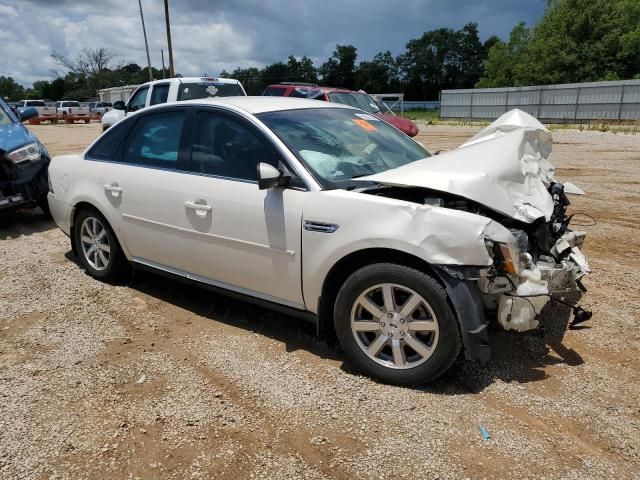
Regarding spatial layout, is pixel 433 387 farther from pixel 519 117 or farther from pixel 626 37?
pixel 626 37

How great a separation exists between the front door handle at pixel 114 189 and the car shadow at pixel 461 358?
957 millimetres

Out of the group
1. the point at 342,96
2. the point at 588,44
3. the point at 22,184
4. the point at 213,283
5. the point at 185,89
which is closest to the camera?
the point at 213,283

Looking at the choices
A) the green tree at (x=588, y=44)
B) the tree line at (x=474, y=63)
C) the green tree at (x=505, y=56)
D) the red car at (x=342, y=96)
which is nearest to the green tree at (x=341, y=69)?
the tree line at (x=474, y=63)

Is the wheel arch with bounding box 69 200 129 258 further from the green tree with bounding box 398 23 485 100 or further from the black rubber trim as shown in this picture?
the green tree with bounding box 398 23 485 100

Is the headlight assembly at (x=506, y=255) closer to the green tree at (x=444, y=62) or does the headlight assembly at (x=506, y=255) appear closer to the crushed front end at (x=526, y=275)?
the crushed front end at (x=526, y=275)

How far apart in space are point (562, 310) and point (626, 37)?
4598 cm

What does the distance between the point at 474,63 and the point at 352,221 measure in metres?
111

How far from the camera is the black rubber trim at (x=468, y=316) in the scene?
2.76 metres

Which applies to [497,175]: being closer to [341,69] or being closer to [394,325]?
[394,325]

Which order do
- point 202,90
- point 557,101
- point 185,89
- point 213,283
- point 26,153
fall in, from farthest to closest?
point 557,101 < point 202,90 < point 185,89 < point 26,153 < point 213,283

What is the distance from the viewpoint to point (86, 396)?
3.06 m

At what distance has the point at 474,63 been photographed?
10331 centimetres

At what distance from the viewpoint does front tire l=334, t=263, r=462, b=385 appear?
2.83 meters

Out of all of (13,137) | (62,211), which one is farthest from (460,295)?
(13,137)
